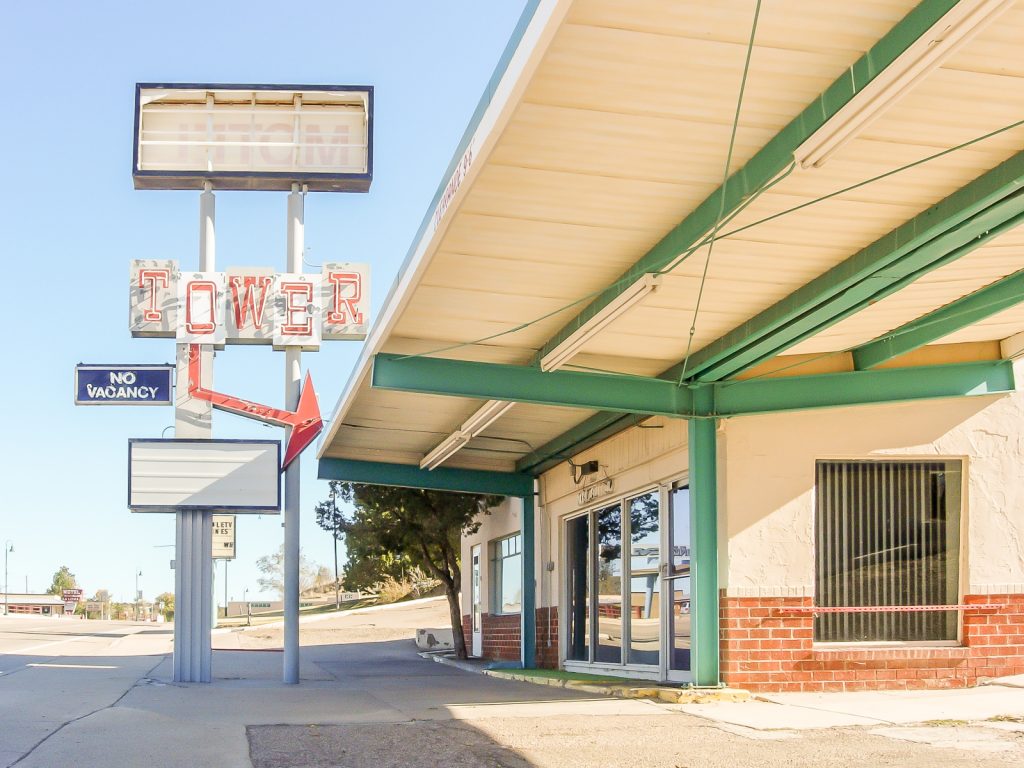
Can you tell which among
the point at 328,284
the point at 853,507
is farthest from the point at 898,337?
the point at 328,284

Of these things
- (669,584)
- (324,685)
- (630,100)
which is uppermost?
(630,100)

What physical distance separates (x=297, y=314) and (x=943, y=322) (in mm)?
9299

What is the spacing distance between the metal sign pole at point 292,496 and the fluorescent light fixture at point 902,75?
1136 cm

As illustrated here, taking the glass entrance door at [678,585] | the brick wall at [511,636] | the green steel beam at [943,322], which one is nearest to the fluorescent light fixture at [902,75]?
the green steel beam at [943,322]

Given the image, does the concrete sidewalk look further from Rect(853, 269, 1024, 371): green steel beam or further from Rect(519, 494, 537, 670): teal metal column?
Rect(519, 494, 537, 670): teal metal column

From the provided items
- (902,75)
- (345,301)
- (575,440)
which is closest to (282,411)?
(345,301)

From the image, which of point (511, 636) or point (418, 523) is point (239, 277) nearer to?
point (418, 523)

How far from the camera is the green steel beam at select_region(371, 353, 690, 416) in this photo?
1323 cm

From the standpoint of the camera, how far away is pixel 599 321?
1094 cm

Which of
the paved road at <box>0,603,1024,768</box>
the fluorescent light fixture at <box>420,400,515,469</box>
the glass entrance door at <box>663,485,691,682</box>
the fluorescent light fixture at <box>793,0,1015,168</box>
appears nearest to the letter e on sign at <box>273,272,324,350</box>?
the fluorescent light fixture at <box>420,400,515,469</box>

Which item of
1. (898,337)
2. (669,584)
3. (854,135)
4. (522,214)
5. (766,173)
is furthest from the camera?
(669,584)

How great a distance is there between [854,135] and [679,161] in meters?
1.51

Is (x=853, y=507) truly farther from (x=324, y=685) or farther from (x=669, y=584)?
(x=324, y=685)

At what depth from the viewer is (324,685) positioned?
16312mm
